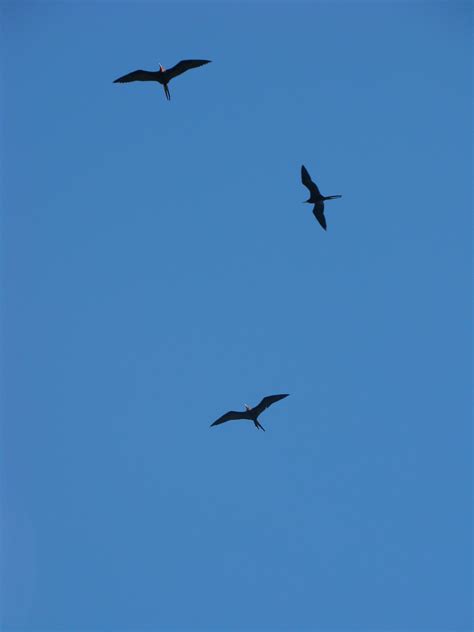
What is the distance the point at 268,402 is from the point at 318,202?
23.4 ft

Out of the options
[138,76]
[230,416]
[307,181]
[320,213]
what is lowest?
[230,416]

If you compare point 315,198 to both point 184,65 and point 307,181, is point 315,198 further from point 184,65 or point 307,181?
point 184,65

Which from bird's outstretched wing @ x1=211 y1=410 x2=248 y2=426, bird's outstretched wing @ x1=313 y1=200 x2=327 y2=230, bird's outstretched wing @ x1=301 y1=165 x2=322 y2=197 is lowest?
bird's outstretched wing @ x1=211 y1=410 x2=248 y2=426

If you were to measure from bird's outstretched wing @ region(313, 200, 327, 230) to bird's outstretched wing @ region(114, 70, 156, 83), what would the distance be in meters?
7.12

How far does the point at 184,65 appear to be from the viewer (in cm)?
3064

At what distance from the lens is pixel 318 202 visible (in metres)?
33.0

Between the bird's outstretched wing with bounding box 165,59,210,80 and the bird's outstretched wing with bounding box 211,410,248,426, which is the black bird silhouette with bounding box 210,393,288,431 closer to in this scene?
the bird's outstretched wing with bounding box 211,410,248,426

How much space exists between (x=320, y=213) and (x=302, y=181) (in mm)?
1420

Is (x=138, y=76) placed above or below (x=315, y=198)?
above

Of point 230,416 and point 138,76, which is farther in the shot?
Answer: point 230,416

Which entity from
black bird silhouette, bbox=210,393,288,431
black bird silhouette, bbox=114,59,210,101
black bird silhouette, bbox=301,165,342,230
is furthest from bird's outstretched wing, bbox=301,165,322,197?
black bird silhouette, bbox=210,393,288,431

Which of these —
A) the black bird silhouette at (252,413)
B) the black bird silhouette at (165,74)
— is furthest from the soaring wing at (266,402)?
the black bird silhouette at (165,74)

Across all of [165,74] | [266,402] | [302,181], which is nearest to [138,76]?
[165,74]

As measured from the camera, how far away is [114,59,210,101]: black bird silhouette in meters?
30.6
